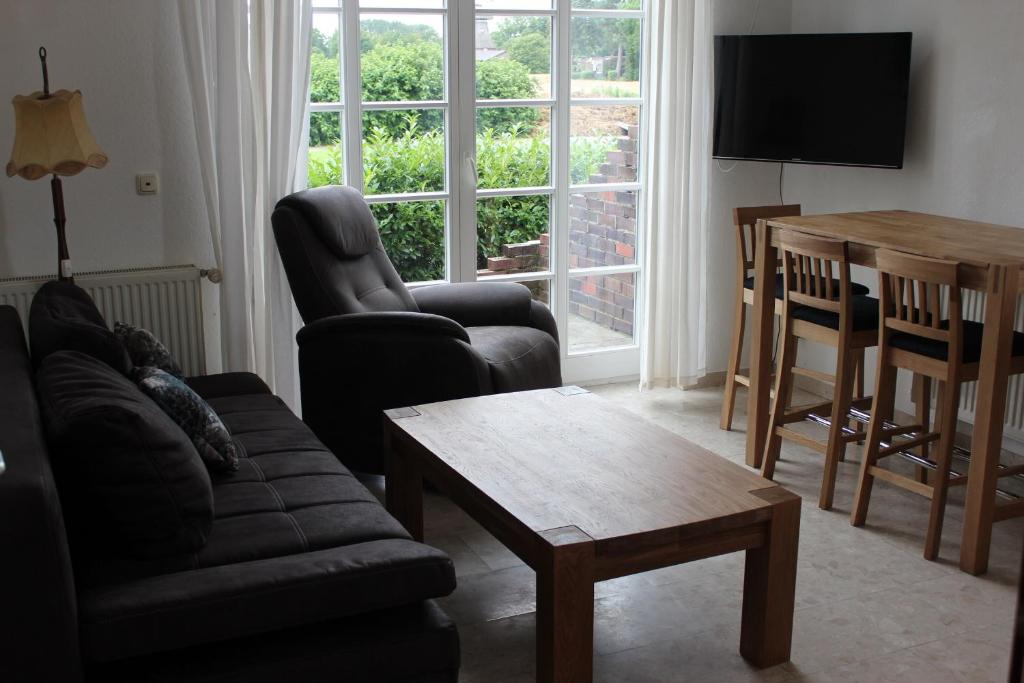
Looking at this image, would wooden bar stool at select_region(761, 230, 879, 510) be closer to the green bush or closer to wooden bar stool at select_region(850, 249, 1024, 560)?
wooden bar stool at select_region(850, 249, 1024, 560)

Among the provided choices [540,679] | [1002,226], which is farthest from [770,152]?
[540,679]

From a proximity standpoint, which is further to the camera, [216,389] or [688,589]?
[216,389]

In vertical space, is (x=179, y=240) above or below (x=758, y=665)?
above

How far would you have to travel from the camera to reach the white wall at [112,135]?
3.95 metres

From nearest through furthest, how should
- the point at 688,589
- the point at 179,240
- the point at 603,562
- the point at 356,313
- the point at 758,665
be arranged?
1. the point at 603,562
2. the point at 758,665
3. the point at 688,589
4. the point at 356,313
5. the point at 179,240

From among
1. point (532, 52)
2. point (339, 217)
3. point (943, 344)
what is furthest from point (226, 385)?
point (943, 344)

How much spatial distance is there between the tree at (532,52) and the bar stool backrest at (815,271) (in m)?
1.55

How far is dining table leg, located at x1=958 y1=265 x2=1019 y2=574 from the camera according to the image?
10.6ft

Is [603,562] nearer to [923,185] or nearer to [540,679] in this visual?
[540,679]

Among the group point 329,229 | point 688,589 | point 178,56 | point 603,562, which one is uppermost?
point 178,56

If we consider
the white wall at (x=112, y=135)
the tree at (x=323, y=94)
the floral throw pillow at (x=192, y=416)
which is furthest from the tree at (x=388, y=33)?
the floral throw pillow at (x=192, y=416)

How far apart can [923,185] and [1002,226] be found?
1.91 feet

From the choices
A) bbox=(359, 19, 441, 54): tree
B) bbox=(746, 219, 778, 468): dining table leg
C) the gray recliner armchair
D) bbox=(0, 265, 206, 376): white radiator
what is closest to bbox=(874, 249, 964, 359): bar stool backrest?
bbox=(746, 219, 778, 468): dining table leg

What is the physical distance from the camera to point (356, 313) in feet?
13.2
